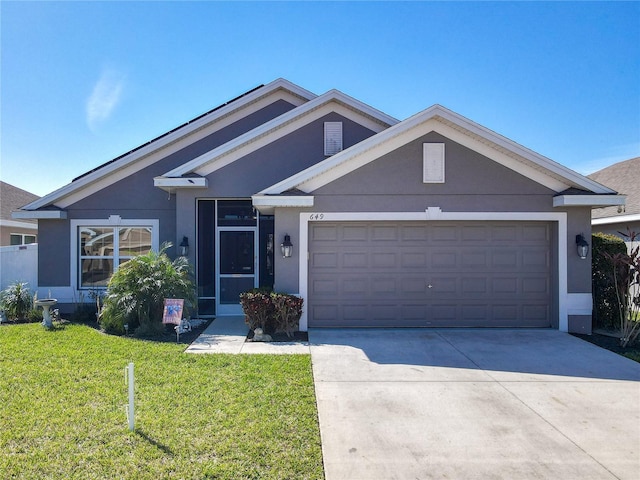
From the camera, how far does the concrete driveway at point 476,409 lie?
368cm

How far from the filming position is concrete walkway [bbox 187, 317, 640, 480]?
369cm

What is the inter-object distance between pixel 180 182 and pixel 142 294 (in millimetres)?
2962

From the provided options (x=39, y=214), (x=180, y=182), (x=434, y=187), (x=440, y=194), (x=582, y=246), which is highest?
(x=180, y=182)

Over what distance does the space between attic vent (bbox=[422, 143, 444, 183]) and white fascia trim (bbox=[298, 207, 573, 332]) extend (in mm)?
710

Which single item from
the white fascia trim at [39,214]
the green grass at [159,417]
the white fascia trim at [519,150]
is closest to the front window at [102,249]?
the white fascia trim at [39,214]

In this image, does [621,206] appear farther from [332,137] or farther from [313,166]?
[313,166]

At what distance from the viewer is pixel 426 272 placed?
29.7 feet

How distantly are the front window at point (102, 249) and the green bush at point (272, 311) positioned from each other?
4770 mm

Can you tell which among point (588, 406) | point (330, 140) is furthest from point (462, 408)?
point (330, 140)

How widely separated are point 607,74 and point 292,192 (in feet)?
36.3

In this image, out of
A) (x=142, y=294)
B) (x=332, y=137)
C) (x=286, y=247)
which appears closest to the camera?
(x=142, y=294)

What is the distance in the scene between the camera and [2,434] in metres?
4.12

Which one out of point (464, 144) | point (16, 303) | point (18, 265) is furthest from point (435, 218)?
point (18, 265)

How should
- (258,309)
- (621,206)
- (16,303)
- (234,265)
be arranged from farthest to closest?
(621,206), (234,265), (16,303), (258,309)
